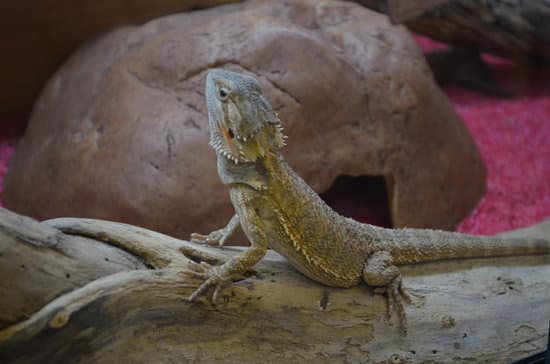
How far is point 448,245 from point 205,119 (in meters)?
1.55

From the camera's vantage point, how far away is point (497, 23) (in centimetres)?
512

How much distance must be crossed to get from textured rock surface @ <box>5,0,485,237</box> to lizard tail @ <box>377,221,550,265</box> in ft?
2.61

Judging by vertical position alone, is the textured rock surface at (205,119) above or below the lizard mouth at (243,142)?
below

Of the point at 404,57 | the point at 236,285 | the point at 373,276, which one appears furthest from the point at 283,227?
the point at 404,57

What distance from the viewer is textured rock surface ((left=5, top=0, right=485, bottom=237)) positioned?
3.18 m

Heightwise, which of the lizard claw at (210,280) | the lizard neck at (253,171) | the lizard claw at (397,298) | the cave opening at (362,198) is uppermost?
the lizard neck at (253,171)

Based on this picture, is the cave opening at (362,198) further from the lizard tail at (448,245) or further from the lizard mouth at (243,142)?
the lizard mouth at (243,142)

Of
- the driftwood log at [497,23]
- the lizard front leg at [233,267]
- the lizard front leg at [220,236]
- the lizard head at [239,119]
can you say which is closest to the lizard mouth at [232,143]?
the lizard head at [239,119]

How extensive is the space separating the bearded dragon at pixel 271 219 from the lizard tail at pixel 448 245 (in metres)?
0.01

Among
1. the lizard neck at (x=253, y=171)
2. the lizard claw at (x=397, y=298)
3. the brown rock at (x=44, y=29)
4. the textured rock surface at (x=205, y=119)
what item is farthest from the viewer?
the brown rock at (x=44, y=29)

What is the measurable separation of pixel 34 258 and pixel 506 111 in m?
4.64

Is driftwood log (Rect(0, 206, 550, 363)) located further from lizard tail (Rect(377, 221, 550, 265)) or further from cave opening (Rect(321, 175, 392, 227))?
cave opening (Rect(321, 175, 392, 227))

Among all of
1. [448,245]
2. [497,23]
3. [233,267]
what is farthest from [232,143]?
[497,23]

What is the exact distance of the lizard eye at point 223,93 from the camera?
2126 mm
